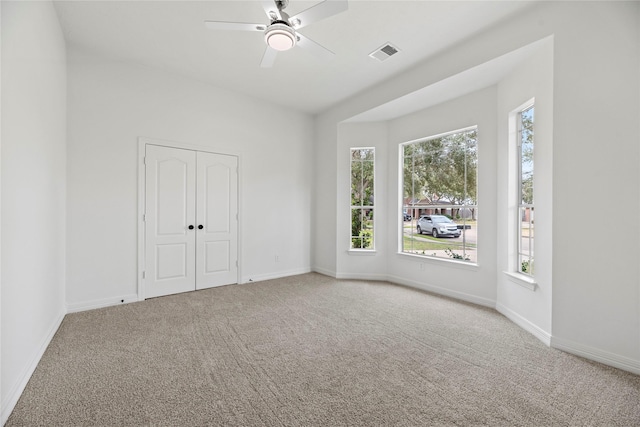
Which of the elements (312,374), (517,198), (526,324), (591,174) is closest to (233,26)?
(312,374)

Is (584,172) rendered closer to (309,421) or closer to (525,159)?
(525,159)

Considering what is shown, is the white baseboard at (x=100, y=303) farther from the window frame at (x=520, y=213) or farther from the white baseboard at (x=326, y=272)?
the window frame at (x=520, y=213)

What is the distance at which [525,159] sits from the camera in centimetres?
320

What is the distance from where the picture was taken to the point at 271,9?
7.22 feet

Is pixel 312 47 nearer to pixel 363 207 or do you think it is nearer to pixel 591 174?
pixel 591 174

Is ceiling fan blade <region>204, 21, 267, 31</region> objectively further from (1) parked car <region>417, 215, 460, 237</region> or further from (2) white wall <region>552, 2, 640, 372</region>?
(1) parked car <region>417, 215, 460, 237</region>

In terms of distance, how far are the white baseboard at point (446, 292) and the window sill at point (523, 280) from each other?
1.78 ft

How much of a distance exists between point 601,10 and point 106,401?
15.4ft

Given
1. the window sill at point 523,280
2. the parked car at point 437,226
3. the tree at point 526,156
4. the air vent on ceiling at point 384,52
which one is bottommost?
the window sill at point 523,280

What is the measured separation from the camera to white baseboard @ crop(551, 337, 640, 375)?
2.16m

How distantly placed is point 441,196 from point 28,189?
15.1 ft

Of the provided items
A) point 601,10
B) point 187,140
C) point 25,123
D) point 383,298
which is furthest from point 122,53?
point 601,10

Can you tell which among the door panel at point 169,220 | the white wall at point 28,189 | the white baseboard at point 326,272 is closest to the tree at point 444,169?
the white baseboard at point 326,272

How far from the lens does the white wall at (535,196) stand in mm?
2621
